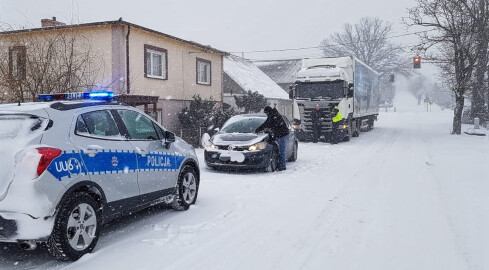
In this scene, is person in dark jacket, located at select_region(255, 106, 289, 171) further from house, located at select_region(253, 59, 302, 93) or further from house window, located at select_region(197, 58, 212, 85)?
house, located at select_region(253, 59, 302, 93)

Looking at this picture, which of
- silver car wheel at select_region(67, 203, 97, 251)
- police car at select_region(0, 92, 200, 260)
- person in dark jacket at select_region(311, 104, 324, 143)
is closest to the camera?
police car at select_region(0, 92, 200, 260)

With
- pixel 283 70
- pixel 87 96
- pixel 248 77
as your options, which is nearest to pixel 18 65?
pixel 87 96

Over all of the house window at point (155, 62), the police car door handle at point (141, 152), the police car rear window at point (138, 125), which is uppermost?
the house window at point (155, 62)

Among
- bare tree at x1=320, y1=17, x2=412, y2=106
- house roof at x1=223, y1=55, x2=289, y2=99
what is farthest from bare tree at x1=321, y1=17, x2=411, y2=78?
house roof at x1=223, y1=55, x2=289, y2=99

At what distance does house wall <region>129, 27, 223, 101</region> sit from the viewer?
15977mm

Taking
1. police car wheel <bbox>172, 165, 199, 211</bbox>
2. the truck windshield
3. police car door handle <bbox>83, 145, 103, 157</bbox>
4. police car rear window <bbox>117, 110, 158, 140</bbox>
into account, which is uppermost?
the truck windshield

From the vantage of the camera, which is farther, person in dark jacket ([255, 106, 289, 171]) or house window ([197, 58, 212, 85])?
house window ([197, 58, 212, 85])

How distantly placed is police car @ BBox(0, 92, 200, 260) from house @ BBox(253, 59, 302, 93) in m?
50.0

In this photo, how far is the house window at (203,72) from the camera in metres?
20.9

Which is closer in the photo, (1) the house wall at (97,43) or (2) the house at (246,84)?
(1) the house wall at (97,43)

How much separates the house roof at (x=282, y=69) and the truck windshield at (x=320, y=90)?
3575cm

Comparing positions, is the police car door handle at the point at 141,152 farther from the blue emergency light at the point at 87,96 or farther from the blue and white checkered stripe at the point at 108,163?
the blue emergency light at the point at 87,96

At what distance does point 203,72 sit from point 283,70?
122 feet

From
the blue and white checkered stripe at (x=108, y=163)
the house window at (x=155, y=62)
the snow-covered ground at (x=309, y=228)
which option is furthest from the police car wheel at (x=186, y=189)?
the house window at (x=155, y=62)
